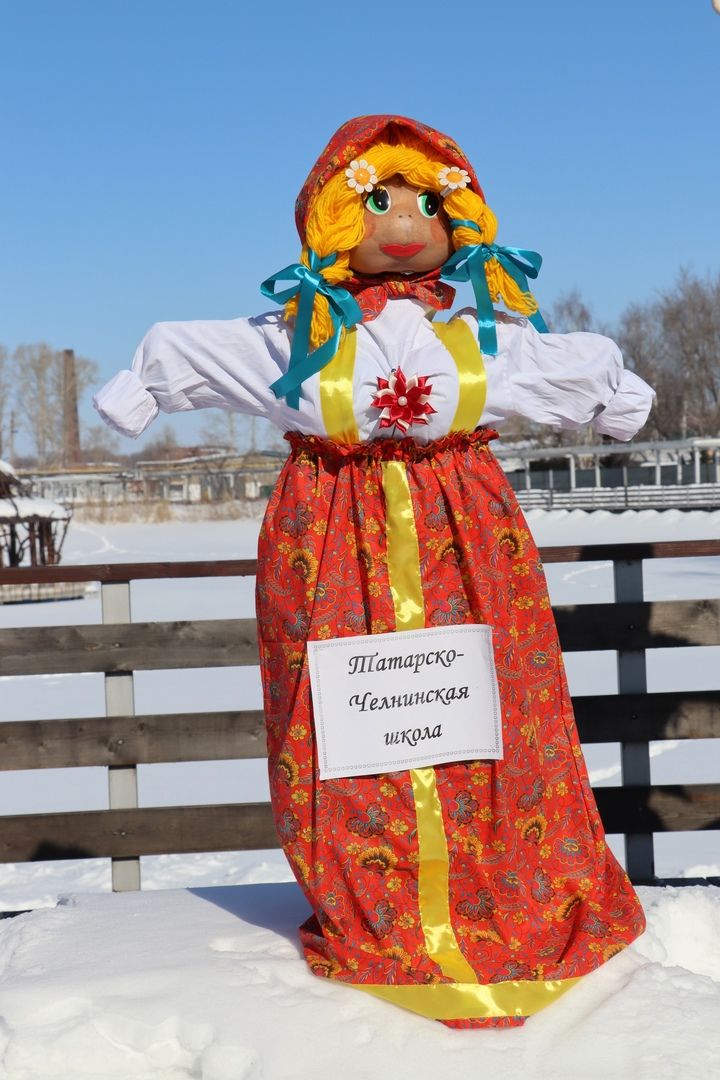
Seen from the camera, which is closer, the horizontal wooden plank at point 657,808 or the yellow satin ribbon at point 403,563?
the yellow satin ribbon at point 403,563

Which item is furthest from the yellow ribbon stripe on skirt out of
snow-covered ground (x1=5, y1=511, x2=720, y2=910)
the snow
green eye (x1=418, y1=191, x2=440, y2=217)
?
the snow

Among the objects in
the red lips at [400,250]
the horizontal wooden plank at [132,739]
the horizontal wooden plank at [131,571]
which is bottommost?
the horizontal wooden plank at [132,739]

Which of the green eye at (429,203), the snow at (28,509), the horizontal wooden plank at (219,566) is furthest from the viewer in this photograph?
the snow at (28,509)

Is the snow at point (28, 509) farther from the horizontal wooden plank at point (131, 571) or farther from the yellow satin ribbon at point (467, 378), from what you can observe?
the yellow satin ribbon at point (467, 378)

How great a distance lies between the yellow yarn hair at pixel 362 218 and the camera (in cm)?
242

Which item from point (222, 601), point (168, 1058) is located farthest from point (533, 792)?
point (222, 601)

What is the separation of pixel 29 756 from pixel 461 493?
1.62 m

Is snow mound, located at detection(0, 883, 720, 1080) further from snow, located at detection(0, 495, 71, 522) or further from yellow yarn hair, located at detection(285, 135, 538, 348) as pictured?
snow, located at detection(0, 495, 71, 522)

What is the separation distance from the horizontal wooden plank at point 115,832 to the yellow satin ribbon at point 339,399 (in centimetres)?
136

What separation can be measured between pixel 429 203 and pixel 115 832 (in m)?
1.88

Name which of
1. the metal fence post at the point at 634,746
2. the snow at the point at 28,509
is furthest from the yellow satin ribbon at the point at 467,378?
the snow at the point at 28,509

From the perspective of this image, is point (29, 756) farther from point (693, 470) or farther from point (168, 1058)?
point (693, 470)

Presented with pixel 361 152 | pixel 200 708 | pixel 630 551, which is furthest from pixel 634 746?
pixel 200 708

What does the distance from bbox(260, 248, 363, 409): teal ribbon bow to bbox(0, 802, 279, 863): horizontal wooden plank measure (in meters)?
1.43
